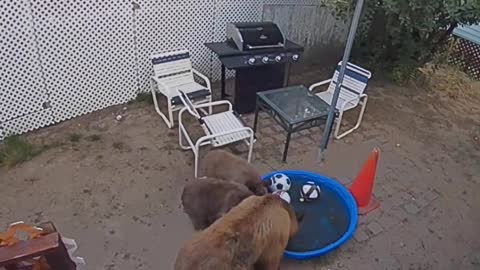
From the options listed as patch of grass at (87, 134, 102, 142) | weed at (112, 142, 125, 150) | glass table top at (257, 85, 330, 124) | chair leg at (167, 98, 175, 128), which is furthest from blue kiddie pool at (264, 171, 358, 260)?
patch of grass at (87, 134, 102, 142)

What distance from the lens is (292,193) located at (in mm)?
3854

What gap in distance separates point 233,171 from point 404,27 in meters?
3.87

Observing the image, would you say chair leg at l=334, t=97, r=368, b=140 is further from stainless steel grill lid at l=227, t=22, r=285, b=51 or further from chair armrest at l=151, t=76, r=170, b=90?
chair armrest at l=151, t=76, r=170, b=90

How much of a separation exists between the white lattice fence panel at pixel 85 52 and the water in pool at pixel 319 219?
261 cm

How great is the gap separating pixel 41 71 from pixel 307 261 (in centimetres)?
341

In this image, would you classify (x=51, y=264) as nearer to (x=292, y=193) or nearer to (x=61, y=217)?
(x=61, y=217)

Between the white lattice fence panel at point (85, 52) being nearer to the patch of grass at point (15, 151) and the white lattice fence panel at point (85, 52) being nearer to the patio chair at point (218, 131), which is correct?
the patch of grass at point (15, 151)

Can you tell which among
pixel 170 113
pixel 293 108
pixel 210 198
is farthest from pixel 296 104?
pixel 210 198

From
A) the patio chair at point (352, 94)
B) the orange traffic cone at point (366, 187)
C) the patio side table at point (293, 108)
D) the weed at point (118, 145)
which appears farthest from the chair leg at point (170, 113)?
the orange traffic cone at point (366, 187)

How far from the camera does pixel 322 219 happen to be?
3.65 metres

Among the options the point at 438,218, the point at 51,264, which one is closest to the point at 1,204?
the point at 51,264

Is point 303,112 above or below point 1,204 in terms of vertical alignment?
above

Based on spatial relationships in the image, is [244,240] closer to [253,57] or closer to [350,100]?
[253,57]

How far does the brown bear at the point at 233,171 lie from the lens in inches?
134
